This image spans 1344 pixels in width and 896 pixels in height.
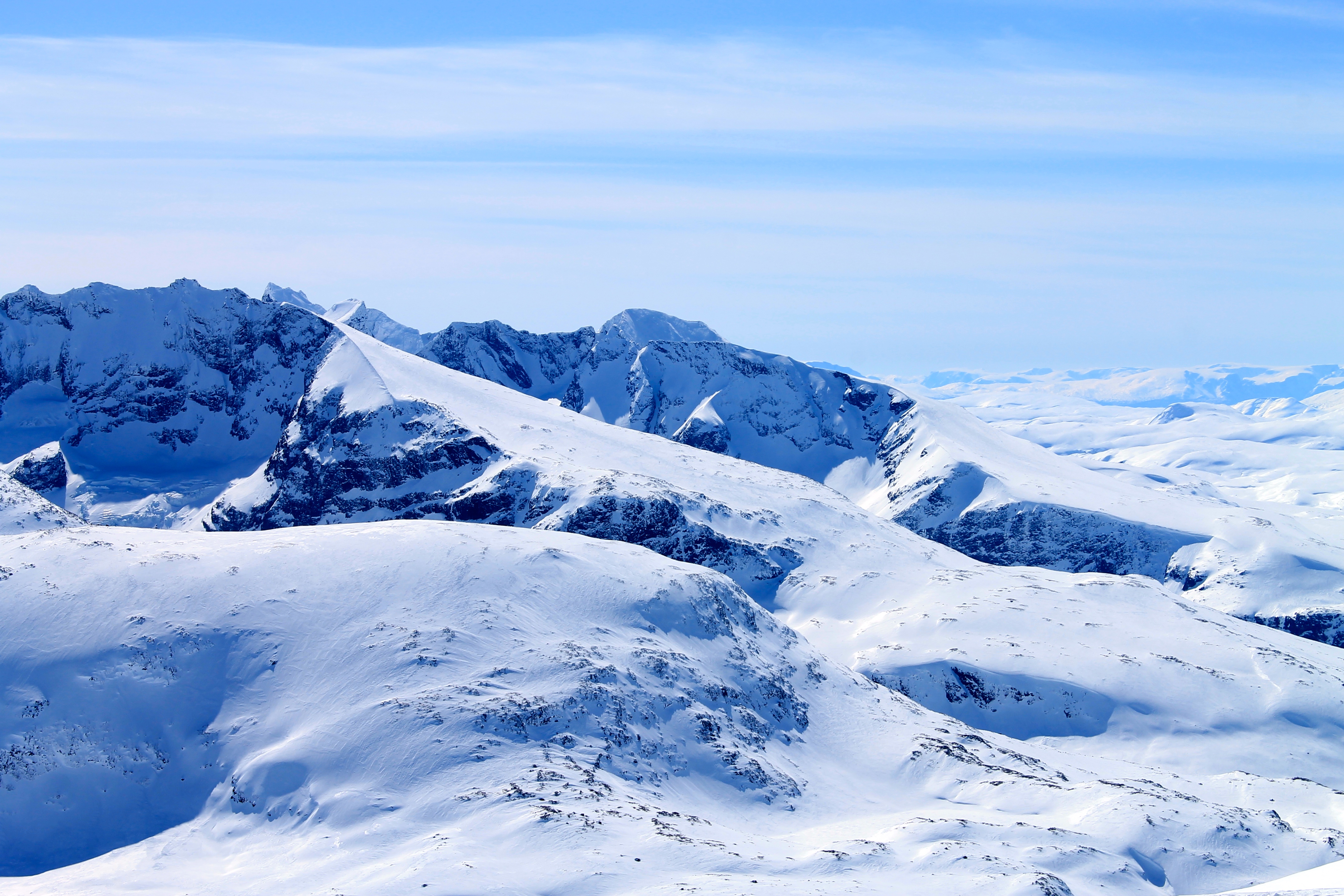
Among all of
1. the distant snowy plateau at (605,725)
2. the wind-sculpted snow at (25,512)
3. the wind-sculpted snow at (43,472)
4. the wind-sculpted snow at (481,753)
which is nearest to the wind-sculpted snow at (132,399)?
the wind-sculpted snow at (43,472)

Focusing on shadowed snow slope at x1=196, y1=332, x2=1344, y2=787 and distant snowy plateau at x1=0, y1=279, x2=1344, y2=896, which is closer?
distant snowy plateau at x1=0, y1=279, x2=1344, y2=896

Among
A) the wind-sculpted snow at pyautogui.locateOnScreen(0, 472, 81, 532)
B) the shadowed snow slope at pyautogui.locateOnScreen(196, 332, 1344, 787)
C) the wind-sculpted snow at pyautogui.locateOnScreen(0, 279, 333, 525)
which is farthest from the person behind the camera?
the wind-sculpted snow at pyautogui.locateOnScreen(0, 279, 333, 525)

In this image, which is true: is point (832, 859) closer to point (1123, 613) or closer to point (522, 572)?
point (522, 572)

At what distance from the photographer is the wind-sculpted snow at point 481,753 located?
46.6m

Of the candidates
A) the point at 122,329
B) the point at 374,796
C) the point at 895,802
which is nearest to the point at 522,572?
the point at 374,796

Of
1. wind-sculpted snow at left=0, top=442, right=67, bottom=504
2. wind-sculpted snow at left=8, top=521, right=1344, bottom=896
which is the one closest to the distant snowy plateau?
wind-sculpted snow at left=8, top=521, right=1344, bottom=896

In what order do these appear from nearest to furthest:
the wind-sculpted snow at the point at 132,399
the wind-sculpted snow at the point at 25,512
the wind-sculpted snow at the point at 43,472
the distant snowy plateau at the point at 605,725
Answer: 1. the distant snowy plateau at the point at 605,725
2. the wind-sculpted snow at the point at 25,512
3. the wind-sculpted snow at the point at 43,472
4. the wind-sculpted snow at the point at 132,399

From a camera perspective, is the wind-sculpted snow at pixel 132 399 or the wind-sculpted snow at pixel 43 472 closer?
the wind-sculpted snow at pixel 43 472

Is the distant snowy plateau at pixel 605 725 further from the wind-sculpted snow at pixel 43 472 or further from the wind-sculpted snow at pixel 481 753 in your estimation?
the wind-sculpted snow at pixel 43 472

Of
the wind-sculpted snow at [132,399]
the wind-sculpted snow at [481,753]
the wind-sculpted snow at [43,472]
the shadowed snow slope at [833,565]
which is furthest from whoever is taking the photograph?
the wind-sculpted snow at [132,399]

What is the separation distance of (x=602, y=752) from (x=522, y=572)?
17.9 meters

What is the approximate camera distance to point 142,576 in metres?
60.1

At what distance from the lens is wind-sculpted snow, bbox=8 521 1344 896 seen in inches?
1836

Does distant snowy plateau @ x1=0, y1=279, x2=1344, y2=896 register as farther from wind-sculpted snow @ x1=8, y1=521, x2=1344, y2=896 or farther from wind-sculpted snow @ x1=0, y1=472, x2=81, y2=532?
wind-sculpted snow @ x1=0, y1=472, x2=81, y2=532
